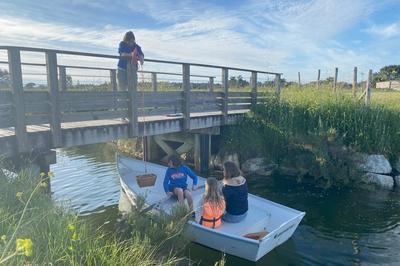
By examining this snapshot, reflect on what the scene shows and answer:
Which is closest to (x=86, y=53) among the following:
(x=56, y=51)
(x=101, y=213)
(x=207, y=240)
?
(x=56, y=51)

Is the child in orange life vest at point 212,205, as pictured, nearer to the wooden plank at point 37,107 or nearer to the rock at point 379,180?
the wooden plank at point 37,107

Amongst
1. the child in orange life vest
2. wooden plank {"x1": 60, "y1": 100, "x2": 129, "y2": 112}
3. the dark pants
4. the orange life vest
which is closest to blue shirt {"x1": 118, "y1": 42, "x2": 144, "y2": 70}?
the dark pants

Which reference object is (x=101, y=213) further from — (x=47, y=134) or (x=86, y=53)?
(x=86, y=53)

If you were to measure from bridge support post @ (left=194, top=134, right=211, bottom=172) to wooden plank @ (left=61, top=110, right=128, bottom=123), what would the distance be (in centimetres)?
433

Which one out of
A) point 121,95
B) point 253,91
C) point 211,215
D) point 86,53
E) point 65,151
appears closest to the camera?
point 211,215

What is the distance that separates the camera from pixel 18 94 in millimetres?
6293

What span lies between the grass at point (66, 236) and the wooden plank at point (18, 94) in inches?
28.8

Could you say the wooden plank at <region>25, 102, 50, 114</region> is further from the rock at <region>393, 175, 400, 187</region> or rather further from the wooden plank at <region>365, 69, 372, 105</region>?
the wooden plank at <region>365, 69, 372, 105</region>

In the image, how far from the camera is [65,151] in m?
16.9

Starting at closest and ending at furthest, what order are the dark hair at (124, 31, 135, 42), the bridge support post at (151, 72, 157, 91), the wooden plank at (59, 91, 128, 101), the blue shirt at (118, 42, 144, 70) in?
the wooden plank at (59, 91, 128, 101), the blue shirt at (118, 42, 144, 70), the dark hair at (124, 31, 135, 42), the bridge support post at (151, 72, 157, 91)

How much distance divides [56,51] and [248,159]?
770 centimetres

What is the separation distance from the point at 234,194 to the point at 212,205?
0.51 metres

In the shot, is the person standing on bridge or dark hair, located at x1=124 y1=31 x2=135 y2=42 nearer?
the person standing on bridge

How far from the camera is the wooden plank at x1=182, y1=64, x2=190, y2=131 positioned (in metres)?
10.4
